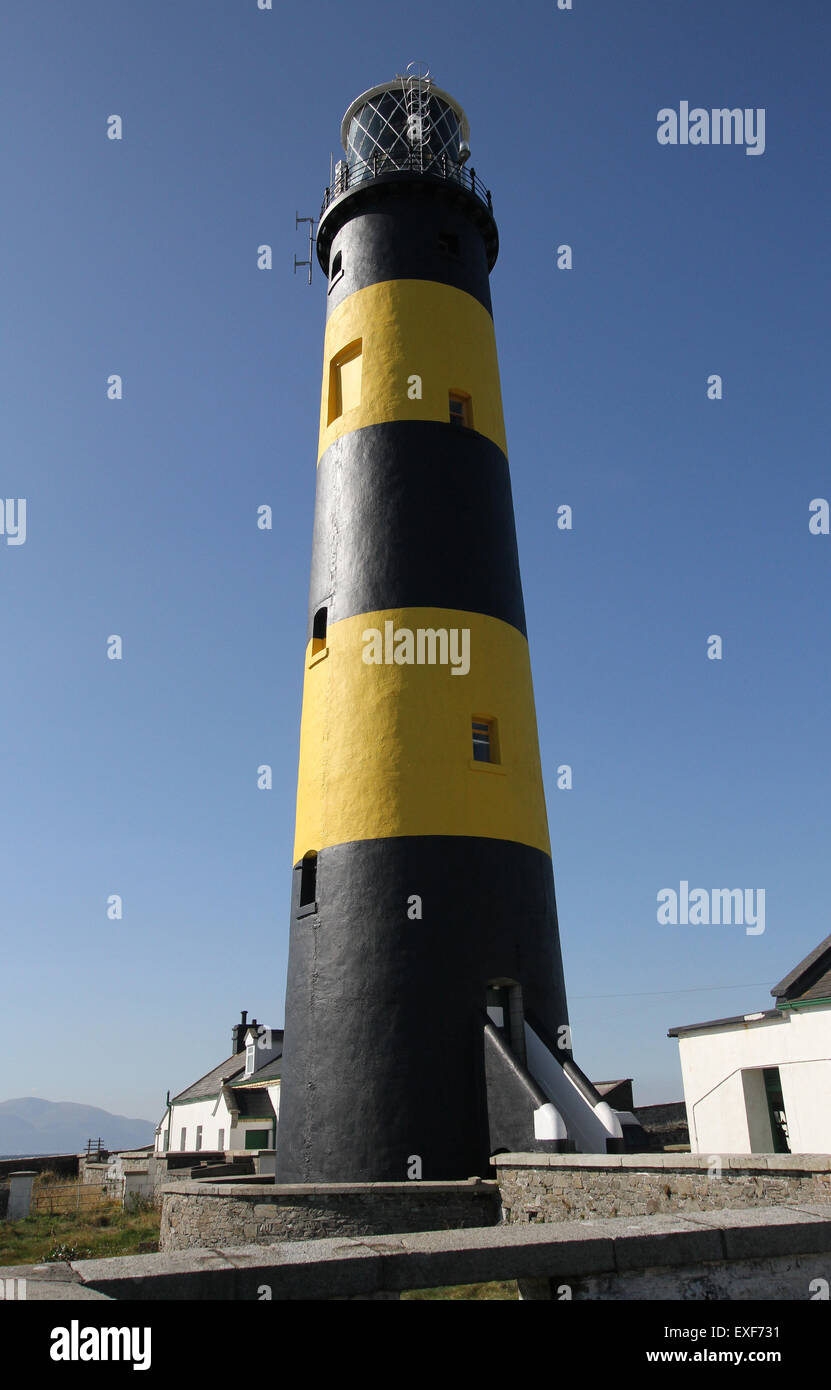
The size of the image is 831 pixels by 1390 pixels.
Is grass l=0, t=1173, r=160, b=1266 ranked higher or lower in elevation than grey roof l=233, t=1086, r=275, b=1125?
lower

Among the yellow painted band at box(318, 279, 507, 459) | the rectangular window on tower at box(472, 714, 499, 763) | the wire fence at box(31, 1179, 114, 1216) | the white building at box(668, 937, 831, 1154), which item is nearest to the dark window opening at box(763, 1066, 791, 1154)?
the white building at box(668, 937, 831, 1154)

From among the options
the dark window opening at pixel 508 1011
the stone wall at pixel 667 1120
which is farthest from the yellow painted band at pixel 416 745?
the stone wall at pixel 667 1120

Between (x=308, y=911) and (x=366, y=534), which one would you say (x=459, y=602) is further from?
(x=308, y=911)

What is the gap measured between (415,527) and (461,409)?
3528 mm

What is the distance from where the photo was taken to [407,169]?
1928cm

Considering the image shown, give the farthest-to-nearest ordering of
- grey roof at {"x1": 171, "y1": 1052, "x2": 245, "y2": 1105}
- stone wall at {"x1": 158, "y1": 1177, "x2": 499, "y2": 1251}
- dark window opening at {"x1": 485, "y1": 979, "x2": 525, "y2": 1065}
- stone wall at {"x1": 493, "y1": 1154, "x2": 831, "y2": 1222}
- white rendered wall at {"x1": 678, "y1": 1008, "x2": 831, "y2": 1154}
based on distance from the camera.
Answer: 1. grey roof at {"x1": 171, "y1": 1052, "x2": 245, "y2": 1105}
2. white rendered wall at {"x1": 678, "y1": 1008, "x2": 831, "y2": 1154}
3. dark window opening at {"x1": 485, "y1": 979, "x2": 525, "y2": 1065}
4. stone wall at {"x1": 158, "y1": 1177, "x2": 499, "y2": 1251}
5. stone wall at {"x1": 493, "y1": 1154, "x2": 831, "y2": 1222}

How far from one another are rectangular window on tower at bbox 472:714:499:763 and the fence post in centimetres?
1917

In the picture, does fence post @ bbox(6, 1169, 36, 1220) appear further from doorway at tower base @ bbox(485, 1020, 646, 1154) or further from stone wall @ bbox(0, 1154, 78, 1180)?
doorway at tower base @ bbox(485, 1020, 646, 1154)

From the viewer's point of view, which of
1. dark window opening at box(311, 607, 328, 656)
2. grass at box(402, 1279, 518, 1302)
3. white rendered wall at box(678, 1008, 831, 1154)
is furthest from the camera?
dark window opening at box(311, 607, 328, 656)

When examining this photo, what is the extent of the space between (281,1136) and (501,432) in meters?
13.8

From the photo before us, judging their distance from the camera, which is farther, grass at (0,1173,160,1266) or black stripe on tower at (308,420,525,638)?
grass at (0,1173,160,1266)

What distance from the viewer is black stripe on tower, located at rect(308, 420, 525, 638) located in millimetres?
16234
